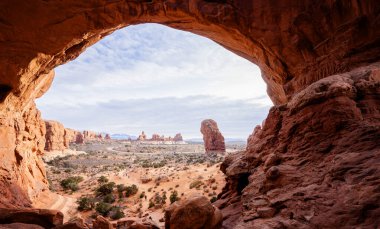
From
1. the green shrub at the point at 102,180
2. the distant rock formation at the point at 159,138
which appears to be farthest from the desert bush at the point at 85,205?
the distant rock formation at the point at 159,138

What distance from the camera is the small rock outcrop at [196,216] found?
6.54m

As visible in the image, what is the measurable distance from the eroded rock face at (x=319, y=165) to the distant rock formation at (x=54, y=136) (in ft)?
208

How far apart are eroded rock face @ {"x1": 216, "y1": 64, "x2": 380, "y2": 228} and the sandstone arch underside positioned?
0.03 meters

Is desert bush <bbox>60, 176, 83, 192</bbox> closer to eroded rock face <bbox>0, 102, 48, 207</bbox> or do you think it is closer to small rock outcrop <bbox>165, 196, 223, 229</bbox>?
eroded rock face <bbox>0, 102, 48, 207</bbox>

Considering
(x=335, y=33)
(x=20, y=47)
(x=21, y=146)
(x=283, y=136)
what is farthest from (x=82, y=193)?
(x=335, y=33)

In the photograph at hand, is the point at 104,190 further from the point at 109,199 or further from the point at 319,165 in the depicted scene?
the point at 319,165

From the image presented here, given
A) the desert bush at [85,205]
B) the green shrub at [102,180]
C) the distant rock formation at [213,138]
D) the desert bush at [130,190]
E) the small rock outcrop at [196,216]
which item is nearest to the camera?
the small rock outcrop at [196,216]

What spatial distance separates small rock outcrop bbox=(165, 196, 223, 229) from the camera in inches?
258

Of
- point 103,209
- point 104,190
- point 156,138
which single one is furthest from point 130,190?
point 156,138

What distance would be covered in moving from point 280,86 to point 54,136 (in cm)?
6369

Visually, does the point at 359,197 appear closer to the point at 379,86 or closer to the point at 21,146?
the point at 379,86

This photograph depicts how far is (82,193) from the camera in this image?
2764 cm

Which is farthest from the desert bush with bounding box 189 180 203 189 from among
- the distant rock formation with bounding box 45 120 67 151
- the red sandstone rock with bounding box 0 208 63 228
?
the distant rock formation with bounding box 45 120 67 151

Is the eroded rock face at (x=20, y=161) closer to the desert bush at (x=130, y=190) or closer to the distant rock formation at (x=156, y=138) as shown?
the desert bush at (x=130, y=190)
